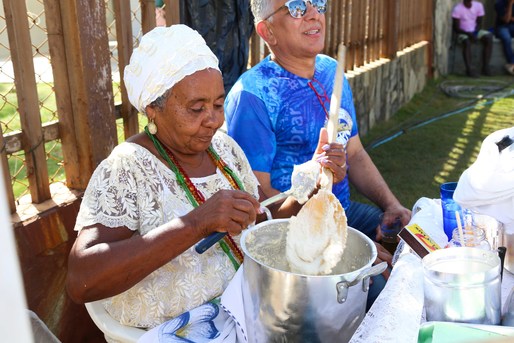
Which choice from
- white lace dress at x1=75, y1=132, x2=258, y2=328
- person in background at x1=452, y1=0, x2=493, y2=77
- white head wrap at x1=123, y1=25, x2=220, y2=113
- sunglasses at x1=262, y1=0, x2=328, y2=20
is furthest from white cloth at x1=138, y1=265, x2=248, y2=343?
person in background at x1=452, y1=0, x2=493, y2=77

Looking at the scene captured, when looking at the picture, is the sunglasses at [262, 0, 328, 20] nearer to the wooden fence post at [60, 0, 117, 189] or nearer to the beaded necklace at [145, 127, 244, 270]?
the wooden fence post at [60, 0, 117, 189]

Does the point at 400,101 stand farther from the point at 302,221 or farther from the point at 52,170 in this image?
the point at 302,221

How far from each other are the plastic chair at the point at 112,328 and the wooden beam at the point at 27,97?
2.80 ft

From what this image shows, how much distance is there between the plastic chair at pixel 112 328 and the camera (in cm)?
170

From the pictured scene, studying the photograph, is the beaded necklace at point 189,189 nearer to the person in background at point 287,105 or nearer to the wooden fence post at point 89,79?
the person in background at point 287,105

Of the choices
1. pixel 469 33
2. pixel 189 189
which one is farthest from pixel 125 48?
pixel 469 33

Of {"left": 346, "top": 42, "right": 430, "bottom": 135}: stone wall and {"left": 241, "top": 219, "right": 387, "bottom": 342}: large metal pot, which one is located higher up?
{"left": 241, "top": 219, "right": 387, "bottom": 342}: large metal pot

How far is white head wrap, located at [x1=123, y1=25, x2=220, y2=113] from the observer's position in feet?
5.69

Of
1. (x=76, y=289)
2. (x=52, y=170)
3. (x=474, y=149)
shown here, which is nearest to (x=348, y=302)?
(x=76, y=289)

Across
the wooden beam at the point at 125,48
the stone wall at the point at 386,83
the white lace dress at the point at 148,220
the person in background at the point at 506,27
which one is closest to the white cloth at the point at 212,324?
the white lace dress at the point at 148,220

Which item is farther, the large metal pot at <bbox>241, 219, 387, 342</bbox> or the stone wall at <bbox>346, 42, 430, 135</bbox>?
the stone wall at <bbox>346, 42, 430, 135</bbox>

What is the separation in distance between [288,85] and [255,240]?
1102mm

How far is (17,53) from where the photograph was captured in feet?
7.68

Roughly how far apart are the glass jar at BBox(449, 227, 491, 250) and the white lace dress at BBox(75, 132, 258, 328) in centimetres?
69
